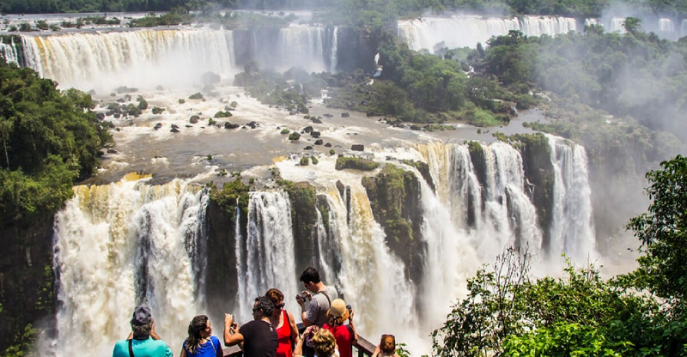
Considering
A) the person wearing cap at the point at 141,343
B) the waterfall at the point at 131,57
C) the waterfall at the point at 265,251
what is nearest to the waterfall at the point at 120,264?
the waterfall at the point at 265,251

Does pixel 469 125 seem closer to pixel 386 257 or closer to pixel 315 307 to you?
pixel 386 257

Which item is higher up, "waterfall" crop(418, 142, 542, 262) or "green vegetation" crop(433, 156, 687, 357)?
"green vegetation" crop(433, 156, 687, 357)

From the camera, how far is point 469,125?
3209cm

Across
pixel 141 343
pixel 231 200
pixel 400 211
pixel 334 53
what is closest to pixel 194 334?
pixel 141 343

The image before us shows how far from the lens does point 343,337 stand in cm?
624

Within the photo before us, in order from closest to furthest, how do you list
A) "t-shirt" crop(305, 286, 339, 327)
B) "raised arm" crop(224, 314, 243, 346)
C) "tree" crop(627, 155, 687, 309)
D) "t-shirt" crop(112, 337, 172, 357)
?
"t-shirt" crop(112, 337, 172, 357) → "raised arm" crop(224, 314, 243, 346) → "t-shirt" crop(305, 286, 339, 327) → "tree" crop(627, 155, 687, 309)

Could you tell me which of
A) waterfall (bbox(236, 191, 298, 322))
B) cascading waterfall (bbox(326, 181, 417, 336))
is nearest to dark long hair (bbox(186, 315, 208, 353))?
waterfall (bbox(236, 191, 298, 322))

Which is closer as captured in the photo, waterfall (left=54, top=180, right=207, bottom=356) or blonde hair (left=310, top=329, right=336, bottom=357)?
blonde hair (left=310, top=329, right=336, bottom=357)

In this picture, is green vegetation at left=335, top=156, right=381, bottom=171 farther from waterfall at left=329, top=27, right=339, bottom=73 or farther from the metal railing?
waterfall at left=329, top=27, right=339, bottom=73

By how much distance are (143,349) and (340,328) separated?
2044 mm

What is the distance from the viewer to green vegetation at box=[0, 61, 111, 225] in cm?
1756

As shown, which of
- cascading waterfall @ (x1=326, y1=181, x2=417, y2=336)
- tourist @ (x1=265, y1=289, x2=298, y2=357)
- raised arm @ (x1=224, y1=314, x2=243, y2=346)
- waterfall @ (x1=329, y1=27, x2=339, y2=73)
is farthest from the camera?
waterfall @ (x1=329, y1=27, x2=339, y2=73)

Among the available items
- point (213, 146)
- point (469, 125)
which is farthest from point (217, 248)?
point (469, 125)

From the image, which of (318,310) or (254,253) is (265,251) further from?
(318,310)
